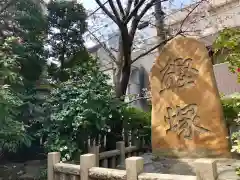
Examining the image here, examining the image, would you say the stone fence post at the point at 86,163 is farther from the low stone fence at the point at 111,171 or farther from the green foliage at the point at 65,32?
the green foliage at the point at 65,32

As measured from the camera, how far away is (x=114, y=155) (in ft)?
17.5

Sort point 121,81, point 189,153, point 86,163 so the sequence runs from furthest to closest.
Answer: point 121,81, point 189,153, point 86,163

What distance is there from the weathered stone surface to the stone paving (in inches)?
6.8

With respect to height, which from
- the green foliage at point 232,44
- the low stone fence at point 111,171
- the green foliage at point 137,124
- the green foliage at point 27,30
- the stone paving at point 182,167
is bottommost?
the stone paving at point 182,167

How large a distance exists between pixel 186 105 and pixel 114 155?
1820mm

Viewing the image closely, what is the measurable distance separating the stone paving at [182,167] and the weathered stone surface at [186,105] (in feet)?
0.57

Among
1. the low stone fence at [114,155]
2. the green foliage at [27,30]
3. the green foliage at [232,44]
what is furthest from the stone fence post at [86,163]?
the green foliage at [27,30]

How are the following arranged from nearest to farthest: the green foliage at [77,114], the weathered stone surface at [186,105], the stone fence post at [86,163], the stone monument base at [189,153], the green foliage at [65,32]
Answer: the stone fence post at [86,163]
the stone monument base at [189,153]
the weathered stone surface at [186,105]
the green foliage at [77,114]
the green foliage at [65,32]

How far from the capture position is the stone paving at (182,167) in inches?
152

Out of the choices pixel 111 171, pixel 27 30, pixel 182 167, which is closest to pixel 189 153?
pixel 182 167

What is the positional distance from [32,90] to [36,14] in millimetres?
2367

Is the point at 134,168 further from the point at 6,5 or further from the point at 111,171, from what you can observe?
the point at 6,5

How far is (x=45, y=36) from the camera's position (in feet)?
29.2

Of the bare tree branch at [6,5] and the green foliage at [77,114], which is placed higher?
the bare tree branch at [6,5]
